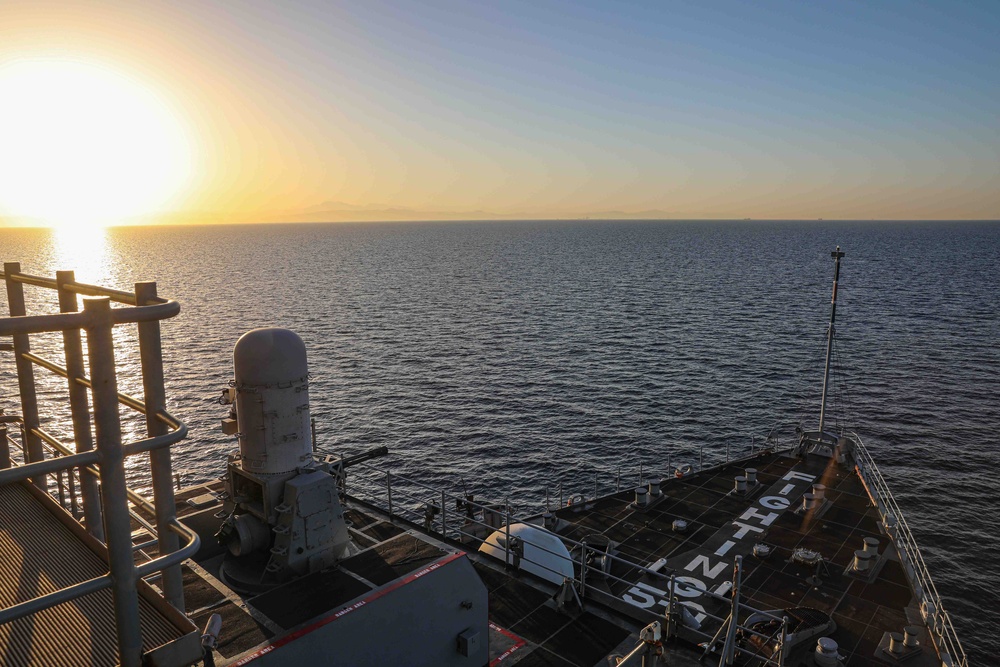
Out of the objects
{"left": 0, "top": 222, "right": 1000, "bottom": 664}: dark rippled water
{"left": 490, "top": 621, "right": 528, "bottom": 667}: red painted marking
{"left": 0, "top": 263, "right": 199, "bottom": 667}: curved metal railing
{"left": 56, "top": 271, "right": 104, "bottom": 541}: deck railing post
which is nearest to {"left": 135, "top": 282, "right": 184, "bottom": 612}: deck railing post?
{"left": 0, "top": 263, "right": 199, "bottom": 667}: curved metal railing

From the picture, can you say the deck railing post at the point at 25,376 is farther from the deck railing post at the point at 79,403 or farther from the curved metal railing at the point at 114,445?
the curved metal railing at the point at 114,445

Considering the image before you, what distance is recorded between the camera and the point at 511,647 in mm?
14500

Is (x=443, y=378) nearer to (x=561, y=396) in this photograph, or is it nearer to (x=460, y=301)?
(x=561, y=396)

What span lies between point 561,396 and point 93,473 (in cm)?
5122

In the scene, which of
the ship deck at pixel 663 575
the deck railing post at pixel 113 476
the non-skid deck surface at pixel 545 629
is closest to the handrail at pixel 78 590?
the deck railing post at pixel 113 476

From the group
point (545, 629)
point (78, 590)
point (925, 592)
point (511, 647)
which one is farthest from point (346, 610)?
point (925, 592)

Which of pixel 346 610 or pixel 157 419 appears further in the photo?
pixel 346 610

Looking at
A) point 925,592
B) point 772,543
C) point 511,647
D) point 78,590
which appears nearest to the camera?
point 78,590

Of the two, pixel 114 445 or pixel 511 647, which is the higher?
pixel 114 445

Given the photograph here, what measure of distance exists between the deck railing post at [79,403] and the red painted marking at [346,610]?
3.94 m

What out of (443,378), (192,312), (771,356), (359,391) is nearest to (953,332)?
(771,356)

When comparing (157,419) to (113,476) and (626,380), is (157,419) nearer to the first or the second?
(113,476)

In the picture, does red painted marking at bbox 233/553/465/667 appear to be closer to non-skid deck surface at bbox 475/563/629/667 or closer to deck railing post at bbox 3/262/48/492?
non-skid deck surface at bbox 475/563/629/667

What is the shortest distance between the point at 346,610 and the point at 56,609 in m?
5.95
